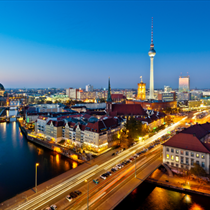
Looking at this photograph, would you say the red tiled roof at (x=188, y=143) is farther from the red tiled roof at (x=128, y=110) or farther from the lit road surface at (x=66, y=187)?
the red tiled roof at (x=128, y=110)

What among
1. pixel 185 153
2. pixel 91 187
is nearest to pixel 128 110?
pixel 185 153

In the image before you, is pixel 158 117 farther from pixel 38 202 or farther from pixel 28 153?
pixel 38 202

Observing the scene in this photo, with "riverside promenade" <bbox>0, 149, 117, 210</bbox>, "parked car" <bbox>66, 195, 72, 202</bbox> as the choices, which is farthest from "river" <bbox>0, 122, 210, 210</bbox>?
"parked car" <bbox>66, 195, 72, 202</bbox>

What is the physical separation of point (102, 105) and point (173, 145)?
57.0 m

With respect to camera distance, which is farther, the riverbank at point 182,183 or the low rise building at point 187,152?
the low rise building at point 187,152

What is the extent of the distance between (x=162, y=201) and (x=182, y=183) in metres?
2.75

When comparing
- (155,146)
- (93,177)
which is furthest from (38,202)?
(155,146)

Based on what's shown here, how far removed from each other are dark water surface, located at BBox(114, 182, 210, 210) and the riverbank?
0.44 metres

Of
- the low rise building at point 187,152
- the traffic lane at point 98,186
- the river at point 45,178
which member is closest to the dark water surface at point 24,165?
the river at point 45,178

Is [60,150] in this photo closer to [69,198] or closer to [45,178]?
[45,178]

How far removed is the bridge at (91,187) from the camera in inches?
472

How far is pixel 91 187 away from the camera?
13883mm

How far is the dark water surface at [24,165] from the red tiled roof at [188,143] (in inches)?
475

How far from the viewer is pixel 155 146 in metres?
23.7
